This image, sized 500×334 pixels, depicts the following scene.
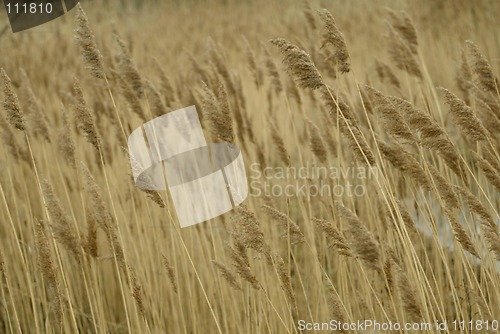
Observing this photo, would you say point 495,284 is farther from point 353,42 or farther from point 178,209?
point 353,42

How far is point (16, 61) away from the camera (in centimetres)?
480

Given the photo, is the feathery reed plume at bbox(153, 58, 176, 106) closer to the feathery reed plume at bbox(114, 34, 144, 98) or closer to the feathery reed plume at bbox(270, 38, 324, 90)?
the feathery reed plume at bbox(114, 34, 144, 98)

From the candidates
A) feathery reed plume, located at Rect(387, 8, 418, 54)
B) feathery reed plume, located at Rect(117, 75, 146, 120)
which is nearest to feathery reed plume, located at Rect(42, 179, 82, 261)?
feathery reed plume, located at Rect(117, 75, 146, 120)

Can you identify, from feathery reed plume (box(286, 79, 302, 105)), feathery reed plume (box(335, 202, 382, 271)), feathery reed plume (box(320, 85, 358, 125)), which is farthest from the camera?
feathery reed plume (box(286, 79, 302, 105))

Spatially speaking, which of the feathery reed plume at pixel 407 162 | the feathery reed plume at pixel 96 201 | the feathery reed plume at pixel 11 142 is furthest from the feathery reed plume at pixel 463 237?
the feathery reed plume at pixel 11 142

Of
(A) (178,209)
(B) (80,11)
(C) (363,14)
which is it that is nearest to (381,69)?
(A) (178,209)

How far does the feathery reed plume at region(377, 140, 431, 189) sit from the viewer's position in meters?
1.54

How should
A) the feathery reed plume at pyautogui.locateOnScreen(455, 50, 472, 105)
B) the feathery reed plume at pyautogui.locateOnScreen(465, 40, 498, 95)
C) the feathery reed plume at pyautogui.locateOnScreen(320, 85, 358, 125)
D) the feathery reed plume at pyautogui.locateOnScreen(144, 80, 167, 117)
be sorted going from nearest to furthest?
1. the feathery reed plume at pyautogui.locateOnScreen(320, 85, 358, 125)
2. the feathery reed plume at pyautogui.locateOnScreen(465, 40, 498, 95)
3. the feathery reed plume at pyautogui.locateOnScreen(144, 80, 167, 117)
4. the feathery reed plume at pyautogui.locateOnScreen(455, 50, 472, 105)

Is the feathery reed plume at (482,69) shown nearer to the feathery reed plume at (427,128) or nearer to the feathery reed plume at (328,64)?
the feathery reed plume at (427,128)

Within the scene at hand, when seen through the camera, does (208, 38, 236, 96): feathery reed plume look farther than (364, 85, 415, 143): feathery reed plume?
Yes
